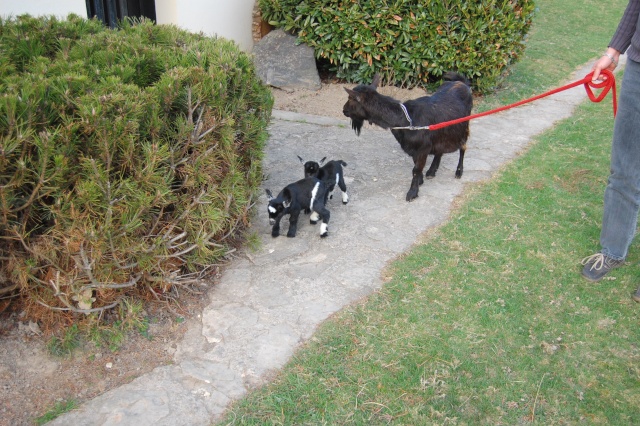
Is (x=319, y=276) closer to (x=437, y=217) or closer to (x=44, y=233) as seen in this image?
(x=437, y=217)

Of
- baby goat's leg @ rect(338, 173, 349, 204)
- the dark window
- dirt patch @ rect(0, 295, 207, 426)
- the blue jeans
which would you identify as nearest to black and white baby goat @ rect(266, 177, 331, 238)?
baby goat's leg @ rect(338, 173, 349, 204)

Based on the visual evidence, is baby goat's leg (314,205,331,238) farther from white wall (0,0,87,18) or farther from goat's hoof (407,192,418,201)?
white wall (0,0,87,18)

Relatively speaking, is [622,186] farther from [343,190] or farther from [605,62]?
[343,190]

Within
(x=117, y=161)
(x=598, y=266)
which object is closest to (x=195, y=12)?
(x=117, y=161)

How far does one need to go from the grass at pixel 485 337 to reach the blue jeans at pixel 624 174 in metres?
0.27

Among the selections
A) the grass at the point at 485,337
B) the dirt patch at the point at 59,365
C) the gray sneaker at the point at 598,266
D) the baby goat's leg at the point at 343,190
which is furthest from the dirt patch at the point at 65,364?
the gray sneaker at the point at 598,266

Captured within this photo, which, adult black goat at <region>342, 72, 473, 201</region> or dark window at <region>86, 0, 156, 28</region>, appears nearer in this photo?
adult black goat at <region>342, 72, 473, 201</region>

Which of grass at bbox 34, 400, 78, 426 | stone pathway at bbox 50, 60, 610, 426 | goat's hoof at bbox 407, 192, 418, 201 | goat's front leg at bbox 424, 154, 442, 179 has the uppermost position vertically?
goat's front leg at bbox 424, 154, 442, 179

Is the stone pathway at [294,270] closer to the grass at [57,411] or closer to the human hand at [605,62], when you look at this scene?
the grass at [57,411]

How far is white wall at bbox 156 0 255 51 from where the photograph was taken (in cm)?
697

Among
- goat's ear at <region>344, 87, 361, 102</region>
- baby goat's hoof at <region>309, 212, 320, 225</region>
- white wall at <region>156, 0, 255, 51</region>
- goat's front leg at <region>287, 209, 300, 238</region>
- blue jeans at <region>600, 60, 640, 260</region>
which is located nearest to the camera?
blue jeans at <region>600, 60, 640, 260</region>

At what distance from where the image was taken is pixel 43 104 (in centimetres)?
300

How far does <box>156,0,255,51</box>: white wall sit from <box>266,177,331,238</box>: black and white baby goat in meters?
2.76

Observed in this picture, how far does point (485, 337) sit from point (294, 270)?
1455 millimetres
